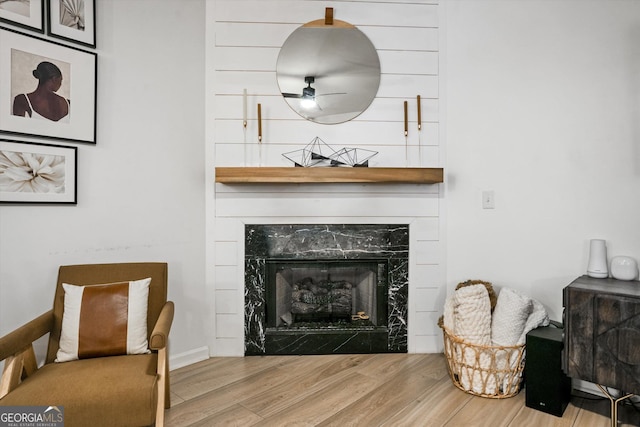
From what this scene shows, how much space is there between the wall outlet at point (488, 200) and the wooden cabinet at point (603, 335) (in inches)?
29.1

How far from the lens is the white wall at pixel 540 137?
2.01 metres

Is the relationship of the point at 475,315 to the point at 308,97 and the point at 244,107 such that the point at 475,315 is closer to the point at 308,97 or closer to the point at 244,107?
the point at 308,97

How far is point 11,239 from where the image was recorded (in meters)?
1.77

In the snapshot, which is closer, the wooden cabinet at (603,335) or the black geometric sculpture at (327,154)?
the wooden cabinet at (603,335)

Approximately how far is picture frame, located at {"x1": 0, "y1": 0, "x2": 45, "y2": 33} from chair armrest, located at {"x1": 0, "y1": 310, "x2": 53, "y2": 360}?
1.43 m

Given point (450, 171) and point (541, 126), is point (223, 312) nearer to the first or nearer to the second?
point (450, 171)

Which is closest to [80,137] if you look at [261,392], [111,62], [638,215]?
[111,62]

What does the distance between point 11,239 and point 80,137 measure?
0.62m

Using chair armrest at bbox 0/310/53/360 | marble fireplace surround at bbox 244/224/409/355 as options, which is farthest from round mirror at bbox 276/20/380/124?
chair armrest at bbox 0/310/53/360

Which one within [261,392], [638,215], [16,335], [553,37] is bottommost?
[261,392]

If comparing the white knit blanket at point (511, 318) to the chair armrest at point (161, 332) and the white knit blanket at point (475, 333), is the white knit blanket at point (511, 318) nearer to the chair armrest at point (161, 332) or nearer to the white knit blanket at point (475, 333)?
the white knit blanket at point (475, 333)

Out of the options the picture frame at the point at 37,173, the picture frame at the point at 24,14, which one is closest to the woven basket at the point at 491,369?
the picture frame at the point at 37,173

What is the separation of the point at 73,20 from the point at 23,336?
1625mm

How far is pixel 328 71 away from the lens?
250cm
